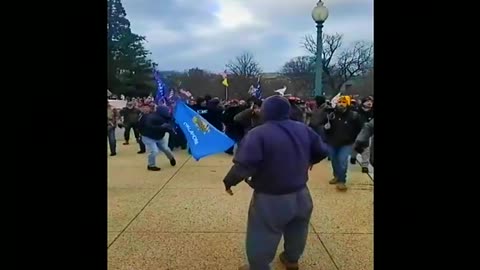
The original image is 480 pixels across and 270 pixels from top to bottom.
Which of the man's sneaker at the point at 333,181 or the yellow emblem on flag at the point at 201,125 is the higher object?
the yellow emblem on flag at the point at 201,125

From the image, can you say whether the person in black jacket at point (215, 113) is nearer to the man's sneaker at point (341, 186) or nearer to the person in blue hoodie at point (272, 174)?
the man's sneaker at point (341, 186)

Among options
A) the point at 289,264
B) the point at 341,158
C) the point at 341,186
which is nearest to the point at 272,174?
the point at 289,264

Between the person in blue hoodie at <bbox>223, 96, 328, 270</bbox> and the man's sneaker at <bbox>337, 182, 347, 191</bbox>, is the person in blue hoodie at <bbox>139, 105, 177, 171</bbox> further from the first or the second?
the person in blue hoodie at <bbox>223, 96, 328, 270</bbox>

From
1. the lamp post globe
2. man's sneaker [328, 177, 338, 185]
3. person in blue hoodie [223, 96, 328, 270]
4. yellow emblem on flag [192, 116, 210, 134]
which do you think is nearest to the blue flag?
yellow emblem on flag [192, 116, 210, 134]

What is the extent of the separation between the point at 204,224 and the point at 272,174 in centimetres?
189

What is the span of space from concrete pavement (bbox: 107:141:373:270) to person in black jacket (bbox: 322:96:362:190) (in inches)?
10.4

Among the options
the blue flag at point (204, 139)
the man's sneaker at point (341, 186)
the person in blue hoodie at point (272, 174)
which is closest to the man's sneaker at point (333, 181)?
the man's sneaker at point (341, 186)

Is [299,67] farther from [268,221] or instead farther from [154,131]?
[268,221]

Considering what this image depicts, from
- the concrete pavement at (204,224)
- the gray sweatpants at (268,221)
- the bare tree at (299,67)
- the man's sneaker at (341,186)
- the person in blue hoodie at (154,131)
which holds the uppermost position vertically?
the bare tree at (299,67)

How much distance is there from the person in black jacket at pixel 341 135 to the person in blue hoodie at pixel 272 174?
336cm

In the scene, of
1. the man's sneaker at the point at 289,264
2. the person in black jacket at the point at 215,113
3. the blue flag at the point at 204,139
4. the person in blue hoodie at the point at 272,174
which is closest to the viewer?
the person in blue hoodie at the point at 272,174

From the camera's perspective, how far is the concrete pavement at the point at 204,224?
387cm

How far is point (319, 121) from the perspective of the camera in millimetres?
7215
